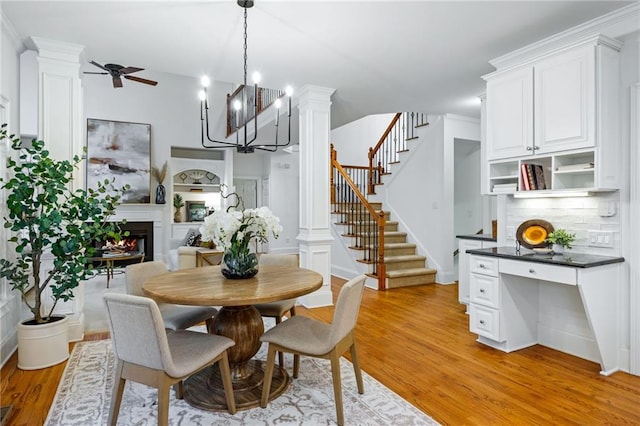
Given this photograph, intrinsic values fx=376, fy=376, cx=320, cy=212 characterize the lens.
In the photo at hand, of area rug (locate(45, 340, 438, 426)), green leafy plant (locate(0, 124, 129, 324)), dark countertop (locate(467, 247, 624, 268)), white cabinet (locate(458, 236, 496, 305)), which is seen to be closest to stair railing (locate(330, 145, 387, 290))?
white cabinet (locate(458, 236, 496, 305))

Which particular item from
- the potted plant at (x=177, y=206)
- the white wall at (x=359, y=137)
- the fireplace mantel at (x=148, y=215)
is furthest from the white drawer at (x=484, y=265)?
the potted plant at (x=177, y=206)

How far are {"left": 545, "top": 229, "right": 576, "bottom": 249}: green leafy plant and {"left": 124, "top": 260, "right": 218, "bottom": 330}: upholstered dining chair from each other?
2730mm

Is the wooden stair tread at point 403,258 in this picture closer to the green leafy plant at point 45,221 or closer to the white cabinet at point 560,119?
the white cabinet at point 560,119

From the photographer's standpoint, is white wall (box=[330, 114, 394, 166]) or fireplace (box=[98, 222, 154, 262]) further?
white wall (box=[330, 114, 394, 166])

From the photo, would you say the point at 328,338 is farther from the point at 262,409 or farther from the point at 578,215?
the point at 578,215

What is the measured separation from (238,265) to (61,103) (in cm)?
225

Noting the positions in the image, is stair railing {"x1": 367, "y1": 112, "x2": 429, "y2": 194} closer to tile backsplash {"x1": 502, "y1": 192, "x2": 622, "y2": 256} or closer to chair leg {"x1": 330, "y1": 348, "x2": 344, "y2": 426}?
tile backsplash {"x1": 502, "y1": 192, "x2": 622, "y2": 256}

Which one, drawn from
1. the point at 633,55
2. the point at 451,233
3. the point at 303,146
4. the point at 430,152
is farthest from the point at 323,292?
the point at 633,55

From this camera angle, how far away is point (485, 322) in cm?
325

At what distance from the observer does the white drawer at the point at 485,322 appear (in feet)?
10.4

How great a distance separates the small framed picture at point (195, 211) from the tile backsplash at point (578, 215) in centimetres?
717

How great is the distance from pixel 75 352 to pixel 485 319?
11.4 feet

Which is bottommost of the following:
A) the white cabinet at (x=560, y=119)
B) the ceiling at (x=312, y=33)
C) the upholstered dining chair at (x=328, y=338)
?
the upholstered dining chair at (x=328, y=338)

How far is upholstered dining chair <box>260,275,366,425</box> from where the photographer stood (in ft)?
6.77
